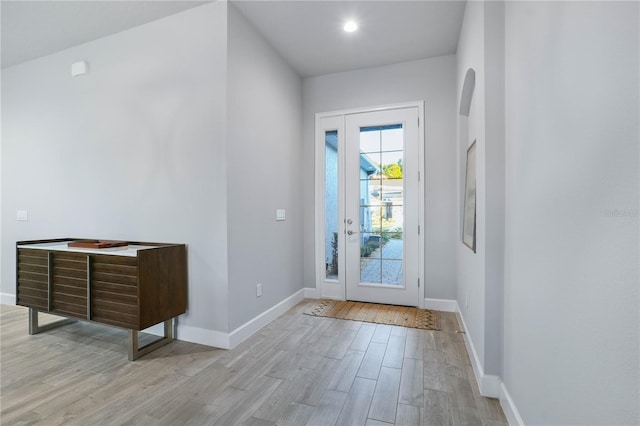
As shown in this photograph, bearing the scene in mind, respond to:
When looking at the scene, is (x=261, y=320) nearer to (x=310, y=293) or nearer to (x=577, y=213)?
(x=310, y=293)

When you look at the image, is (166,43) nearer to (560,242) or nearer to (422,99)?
(422,99)

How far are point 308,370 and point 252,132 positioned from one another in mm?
2102

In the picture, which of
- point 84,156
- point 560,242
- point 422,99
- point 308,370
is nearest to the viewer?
point 560,242

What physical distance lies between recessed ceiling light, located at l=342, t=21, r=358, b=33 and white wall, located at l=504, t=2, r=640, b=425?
5.31ft

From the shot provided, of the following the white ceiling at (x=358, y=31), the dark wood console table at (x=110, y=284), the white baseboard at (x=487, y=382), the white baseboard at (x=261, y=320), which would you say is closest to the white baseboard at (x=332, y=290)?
the white baseboard at (x=261, y=320)

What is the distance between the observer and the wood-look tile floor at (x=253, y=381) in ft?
5.31

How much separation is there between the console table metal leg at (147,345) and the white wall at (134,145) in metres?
0.13

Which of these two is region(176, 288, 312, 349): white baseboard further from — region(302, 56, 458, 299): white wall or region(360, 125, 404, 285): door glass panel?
region(302, 56, 458, 299): white wall

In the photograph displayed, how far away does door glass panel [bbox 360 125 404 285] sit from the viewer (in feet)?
11.6

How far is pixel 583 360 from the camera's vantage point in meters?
0.93

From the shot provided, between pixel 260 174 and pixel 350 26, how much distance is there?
167 cm

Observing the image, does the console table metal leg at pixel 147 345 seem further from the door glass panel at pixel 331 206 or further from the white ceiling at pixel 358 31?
the white ceiling at pixel 358 31

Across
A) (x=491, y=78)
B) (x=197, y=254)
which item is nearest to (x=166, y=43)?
(x=197, y=254)

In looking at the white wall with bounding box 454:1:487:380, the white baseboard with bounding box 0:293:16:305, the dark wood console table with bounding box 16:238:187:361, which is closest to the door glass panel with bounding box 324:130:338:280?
the white wall with bounding box 454:1:487:380
